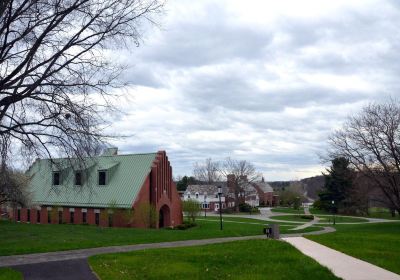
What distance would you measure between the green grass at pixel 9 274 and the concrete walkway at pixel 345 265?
817cm

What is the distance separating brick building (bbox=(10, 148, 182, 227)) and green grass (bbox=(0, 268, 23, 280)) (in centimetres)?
2258

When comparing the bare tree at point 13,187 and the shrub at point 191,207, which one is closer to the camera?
the bare tree at point 13,187

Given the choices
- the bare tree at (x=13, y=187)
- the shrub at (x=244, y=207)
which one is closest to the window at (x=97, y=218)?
the bare tree at (x=13, y=187)

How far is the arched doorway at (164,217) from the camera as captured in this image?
40.5 metres

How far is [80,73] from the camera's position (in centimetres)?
1320

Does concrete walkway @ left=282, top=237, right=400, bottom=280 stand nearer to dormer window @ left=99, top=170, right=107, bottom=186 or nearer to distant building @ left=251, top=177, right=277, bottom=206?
dormer window @ left=99, top=170, right=107, bottom=186

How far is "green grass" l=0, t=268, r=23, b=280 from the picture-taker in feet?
36.7

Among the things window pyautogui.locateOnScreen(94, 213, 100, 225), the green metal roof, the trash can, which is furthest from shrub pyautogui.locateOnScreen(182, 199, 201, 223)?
the trash can

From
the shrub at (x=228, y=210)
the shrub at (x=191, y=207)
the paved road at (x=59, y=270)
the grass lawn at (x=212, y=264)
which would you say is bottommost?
the shrub at (x=228, y=210)

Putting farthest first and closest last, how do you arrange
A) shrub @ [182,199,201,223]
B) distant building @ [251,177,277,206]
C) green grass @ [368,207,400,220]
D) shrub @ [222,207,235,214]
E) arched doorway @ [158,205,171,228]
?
distant building @ [251,177,277,206]
shrub @ [222,207,235,214]
green grass @ [368,207,400,220]
shrub @ [182,199,201,223]
arched doorway @ [158,205,171,228]

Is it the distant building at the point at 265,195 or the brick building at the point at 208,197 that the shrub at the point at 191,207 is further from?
the distant building at the point at 265,195

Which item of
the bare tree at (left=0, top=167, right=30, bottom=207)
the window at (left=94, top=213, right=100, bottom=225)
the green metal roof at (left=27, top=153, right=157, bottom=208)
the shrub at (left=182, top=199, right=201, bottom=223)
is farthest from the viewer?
the shrub at (left=182, top=199, right=201, bottom=223)

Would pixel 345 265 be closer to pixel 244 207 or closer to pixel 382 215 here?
pixel 382 215

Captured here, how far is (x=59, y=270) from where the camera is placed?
1270 cm
